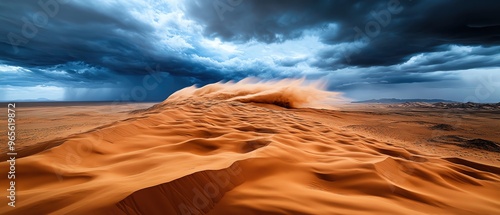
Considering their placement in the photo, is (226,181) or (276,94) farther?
(276,94)

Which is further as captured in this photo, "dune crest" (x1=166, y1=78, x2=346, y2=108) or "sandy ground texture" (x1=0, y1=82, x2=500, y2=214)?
"dune crest" (x1=166, y1=78, x2=346, y2=108)

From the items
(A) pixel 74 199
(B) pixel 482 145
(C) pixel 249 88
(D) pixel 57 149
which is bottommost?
(B) pixel 482 145

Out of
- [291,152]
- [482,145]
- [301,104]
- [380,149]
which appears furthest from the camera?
[301,104]

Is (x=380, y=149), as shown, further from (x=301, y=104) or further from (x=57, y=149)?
(x=301, y=104)

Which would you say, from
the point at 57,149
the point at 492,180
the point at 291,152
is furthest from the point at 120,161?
the point at 492,180

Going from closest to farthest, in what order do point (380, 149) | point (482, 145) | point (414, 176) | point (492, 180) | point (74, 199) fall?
point (74, 199) < point (414, 176) < point (492, 180) < point (380, 149) < point (482, 145)

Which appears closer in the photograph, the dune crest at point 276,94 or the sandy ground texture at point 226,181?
the sandy ground texture at point 226,181

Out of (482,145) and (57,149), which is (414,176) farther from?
(482,145)

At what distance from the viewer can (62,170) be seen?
6.97 ft

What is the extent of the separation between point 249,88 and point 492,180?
1606 centimetres

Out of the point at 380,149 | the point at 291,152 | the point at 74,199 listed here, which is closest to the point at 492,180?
the point at 380,149

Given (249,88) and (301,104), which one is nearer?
(301,104)

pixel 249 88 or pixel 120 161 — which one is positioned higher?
pixel 249 88

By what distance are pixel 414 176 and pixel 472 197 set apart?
1.68 ft
